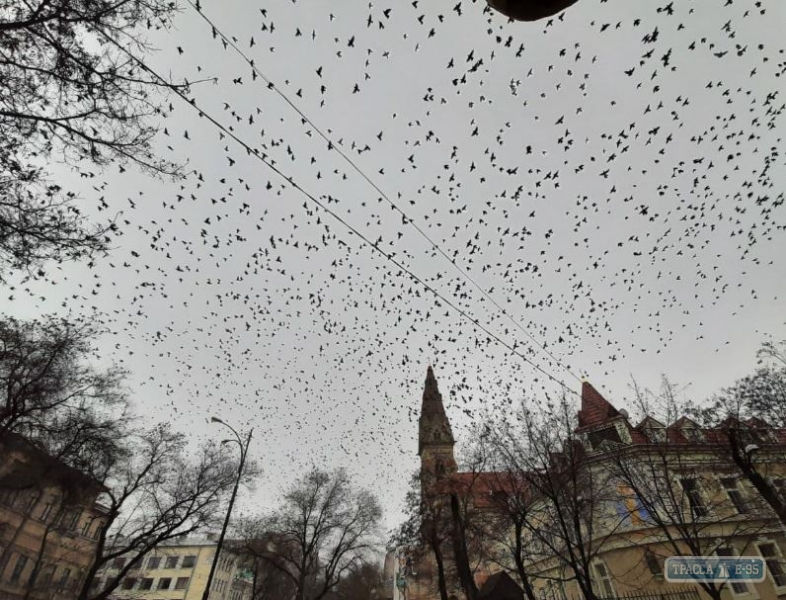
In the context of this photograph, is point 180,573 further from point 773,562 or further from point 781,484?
point 781,484

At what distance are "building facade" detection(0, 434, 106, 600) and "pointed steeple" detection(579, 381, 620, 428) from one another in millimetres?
27956

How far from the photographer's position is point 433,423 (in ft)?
185

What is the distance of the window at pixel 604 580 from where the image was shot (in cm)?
2189

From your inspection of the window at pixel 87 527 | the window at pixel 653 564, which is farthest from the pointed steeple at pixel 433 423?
the window at pixel 87 527

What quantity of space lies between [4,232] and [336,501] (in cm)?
3543

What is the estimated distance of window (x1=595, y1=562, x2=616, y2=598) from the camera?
21891 millimetres

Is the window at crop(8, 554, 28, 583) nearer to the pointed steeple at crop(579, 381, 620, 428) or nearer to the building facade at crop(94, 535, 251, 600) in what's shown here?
the building facade at crop(94, 535, 251, 600)

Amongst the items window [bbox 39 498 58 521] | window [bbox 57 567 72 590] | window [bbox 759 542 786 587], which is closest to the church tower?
window [bbox 759 542 786 587]

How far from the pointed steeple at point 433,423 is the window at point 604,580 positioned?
3294 centimetres

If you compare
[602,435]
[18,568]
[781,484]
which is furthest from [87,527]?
[781,484]

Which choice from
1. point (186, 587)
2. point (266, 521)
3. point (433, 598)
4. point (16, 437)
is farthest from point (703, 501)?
point (186, 587)

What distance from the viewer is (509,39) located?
786 centimetres

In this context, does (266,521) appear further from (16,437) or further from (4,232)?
(4,232)

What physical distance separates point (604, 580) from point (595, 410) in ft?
33.8
